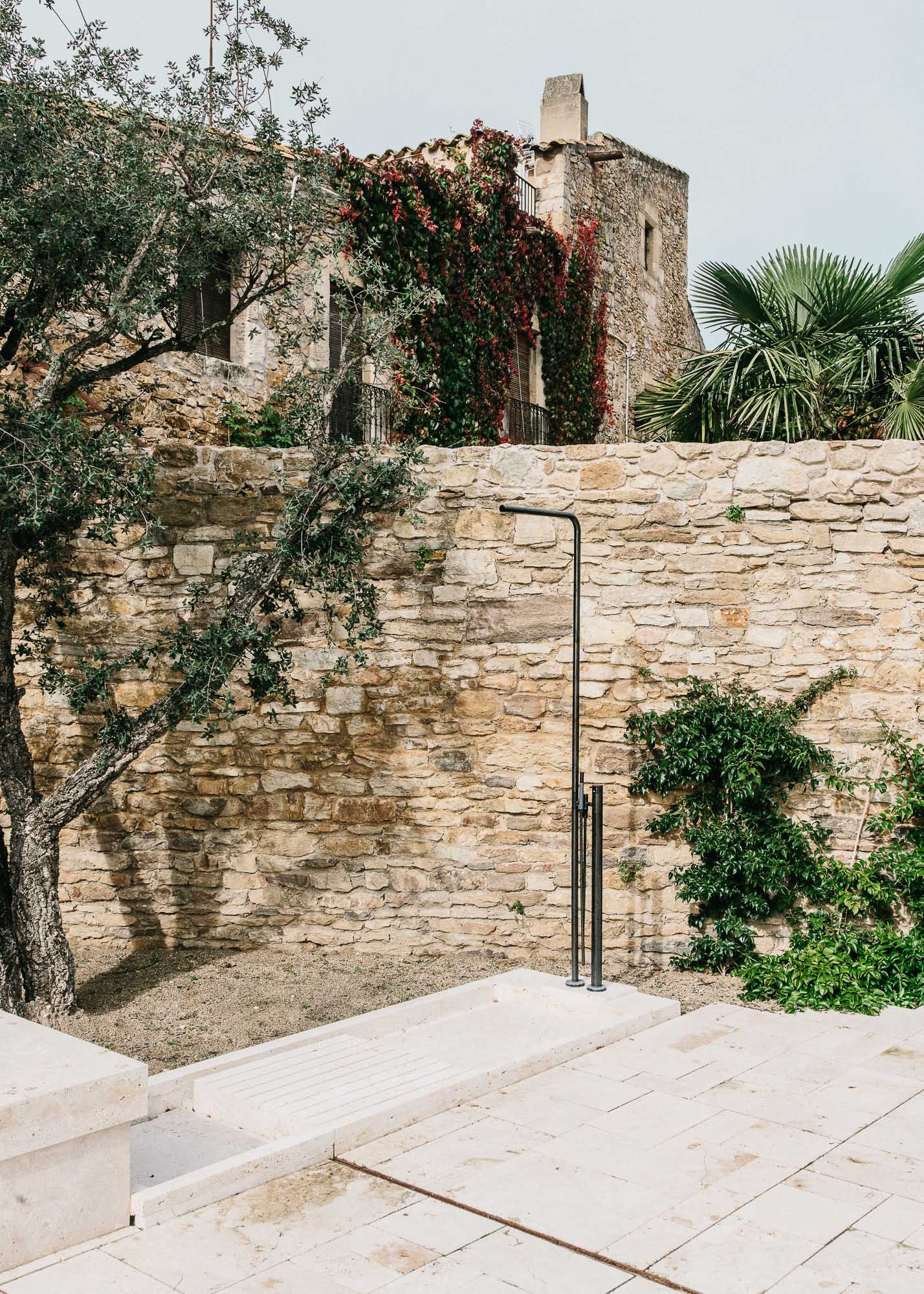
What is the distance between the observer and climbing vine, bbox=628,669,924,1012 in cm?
639

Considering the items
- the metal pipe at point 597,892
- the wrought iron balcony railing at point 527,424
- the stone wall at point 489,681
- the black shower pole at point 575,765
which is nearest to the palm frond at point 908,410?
the stone wall at point 489,681

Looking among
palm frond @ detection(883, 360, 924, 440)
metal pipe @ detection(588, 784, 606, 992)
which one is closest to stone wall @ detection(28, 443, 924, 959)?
metal pipe @ detection(588, 784, 606, 992)

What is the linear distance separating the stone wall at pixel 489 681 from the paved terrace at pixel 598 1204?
2.16 m

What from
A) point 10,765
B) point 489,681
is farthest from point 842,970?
point 10,765

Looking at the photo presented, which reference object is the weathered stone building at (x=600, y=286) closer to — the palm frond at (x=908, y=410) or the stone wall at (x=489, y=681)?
the stone wall at (x=489, y=681)

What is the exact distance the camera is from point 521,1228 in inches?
136

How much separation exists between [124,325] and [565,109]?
12.6 m

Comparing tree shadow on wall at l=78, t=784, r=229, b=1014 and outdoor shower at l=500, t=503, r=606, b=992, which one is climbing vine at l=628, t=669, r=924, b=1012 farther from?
tree shadow on wall at l=78, t=784, r=229, b=1014

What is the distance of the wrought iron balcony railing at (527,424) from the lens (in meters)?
13.4

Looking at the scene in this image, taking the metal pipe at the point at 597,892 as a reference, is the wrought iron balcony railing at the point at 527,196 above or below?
above

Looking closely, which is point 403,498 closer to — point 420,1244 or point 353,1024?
point 353,1024

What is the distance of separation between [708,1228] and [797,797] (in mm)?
3508

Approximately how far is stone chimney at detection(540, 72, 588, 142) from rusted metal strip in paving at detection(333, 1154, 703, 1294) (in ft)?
49.3

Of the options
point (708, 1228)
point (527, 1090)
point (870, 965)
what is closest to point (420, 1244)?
point (708, 1228)
